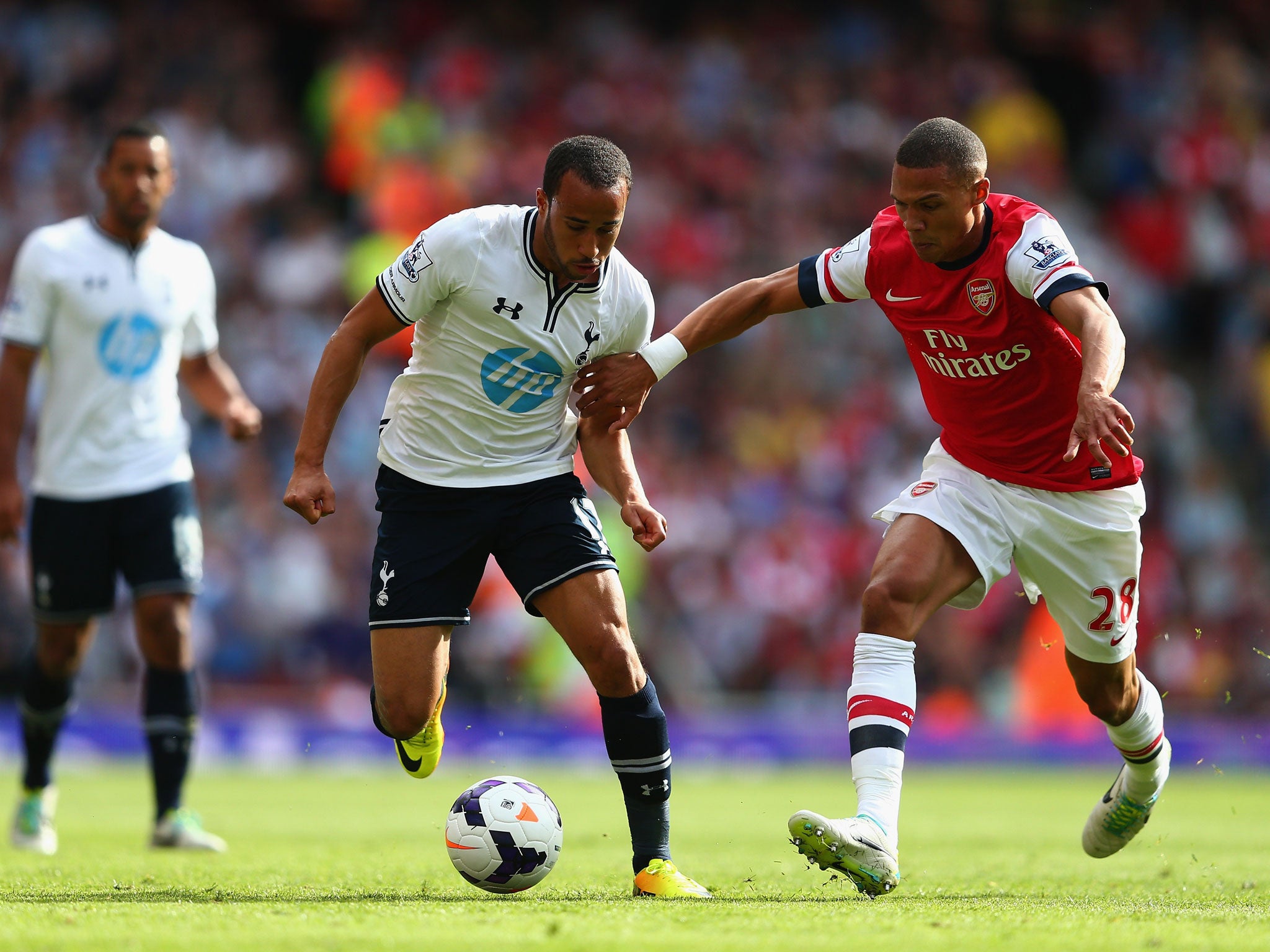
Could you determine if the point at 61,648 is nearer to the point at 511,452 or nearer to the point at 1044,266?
the point at 511,452

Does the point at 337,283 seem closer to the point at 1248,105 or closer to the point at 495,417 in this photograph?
the point at 1248,105

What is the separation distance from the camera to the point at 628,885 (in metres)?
5.92

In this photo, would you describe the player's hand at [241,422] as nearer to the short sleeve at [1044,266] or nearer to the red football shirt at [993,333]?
the red football shirt at [993,333]

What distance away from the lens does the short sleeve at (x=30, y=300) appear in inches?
298

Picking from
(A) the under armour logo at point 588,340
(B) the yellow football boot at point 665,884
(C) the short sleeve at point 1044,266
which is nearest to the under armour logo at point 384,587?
(A) the under armour logo at point 588,340

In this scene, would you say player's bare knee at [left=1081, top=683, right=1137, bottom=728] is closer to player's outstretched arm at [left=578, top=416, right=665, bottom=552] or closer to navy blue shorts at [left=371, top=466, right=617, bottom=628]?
player's outstretched arm at [left=578, top=416, right=665, bottom=552]

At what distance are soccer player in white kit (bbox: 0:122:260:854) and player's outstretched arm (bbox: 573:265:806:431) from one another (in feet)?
8.66

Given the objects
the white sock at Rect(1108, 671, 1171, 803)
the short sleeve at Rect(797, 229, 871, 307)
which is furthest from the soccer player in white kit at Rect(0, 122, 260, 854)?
the white sock at Rect(1108, 671, 1171, 803)

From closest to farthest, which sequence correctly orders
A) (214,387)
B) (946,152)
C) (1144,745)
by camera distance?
(946,152) < (1144,745) < (214,387)

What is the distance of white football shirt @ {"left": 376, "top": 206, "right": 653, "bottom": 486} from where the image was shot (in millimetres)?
5816

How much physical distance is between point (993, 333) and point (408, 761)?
296cm

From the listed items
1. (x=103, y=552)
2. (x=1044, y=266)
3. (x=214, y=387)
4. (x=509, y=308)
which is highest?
(x=1044, y=266)

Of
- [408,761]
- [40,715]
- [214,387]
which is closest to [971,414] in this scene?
[408,761]

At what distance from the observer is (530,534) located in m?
5.90
